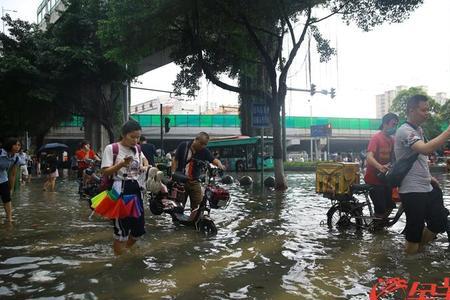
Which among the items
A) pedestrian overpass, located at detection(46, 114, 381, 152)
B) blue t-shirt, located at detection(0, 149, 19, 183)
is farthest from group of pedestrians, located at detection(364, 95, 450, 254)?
pedestrian overpass, located at detection(46, 114, 381, 152)

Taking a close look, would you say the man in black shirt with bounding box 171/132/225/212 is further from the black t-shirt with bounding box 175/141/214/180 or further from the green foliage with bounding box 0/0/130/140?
the green foliage with bounding box 0/0/130/140

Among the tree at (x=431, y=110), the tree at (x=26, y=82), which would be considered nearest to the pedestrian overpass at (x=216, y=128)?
the tree at (x=431, y=110)

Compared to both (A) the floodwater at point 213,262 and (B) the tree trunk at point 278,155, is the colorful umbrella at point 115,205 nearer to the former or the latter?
(A) the floodwater at point 213,262

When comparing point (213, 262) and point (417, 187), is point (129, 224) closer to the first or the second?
point (213, 262)

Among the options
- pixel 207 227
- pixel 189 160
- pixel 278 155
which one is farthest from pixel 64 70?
pixel 207 227

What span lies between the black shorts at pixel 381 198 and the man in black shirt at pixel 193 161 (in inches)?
104

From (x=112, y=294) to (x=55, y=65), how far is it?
27.7 m

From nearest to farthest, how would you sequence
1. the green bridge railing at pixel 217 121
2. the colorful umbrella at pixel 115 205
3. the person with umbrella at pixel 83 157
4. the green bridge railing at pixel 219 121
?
the colorful umbrella at pixel 115 205, the person with umbrella at pixel 83 157, the green bridge railing at pixel 217 121, the green bridge railing at pixel 219 121

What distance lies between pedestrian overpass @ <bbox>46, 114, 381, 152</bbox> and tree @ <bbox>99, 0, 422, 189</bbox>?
34181 millimetres

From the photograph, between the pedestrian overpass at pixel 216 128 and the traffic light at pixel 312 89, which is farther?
the pedestrian overpass at pixel 216 128

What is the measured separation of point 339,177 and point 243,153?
25542mm

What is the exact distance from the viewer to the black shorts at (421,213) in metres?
5.14

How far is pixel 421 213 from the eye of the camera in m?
5.13

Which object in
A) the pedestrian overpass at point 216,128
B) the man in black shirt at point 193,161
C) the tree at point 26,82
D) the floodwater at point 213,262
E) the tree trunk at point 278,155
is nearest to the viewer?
the floodwater at point 213,262
